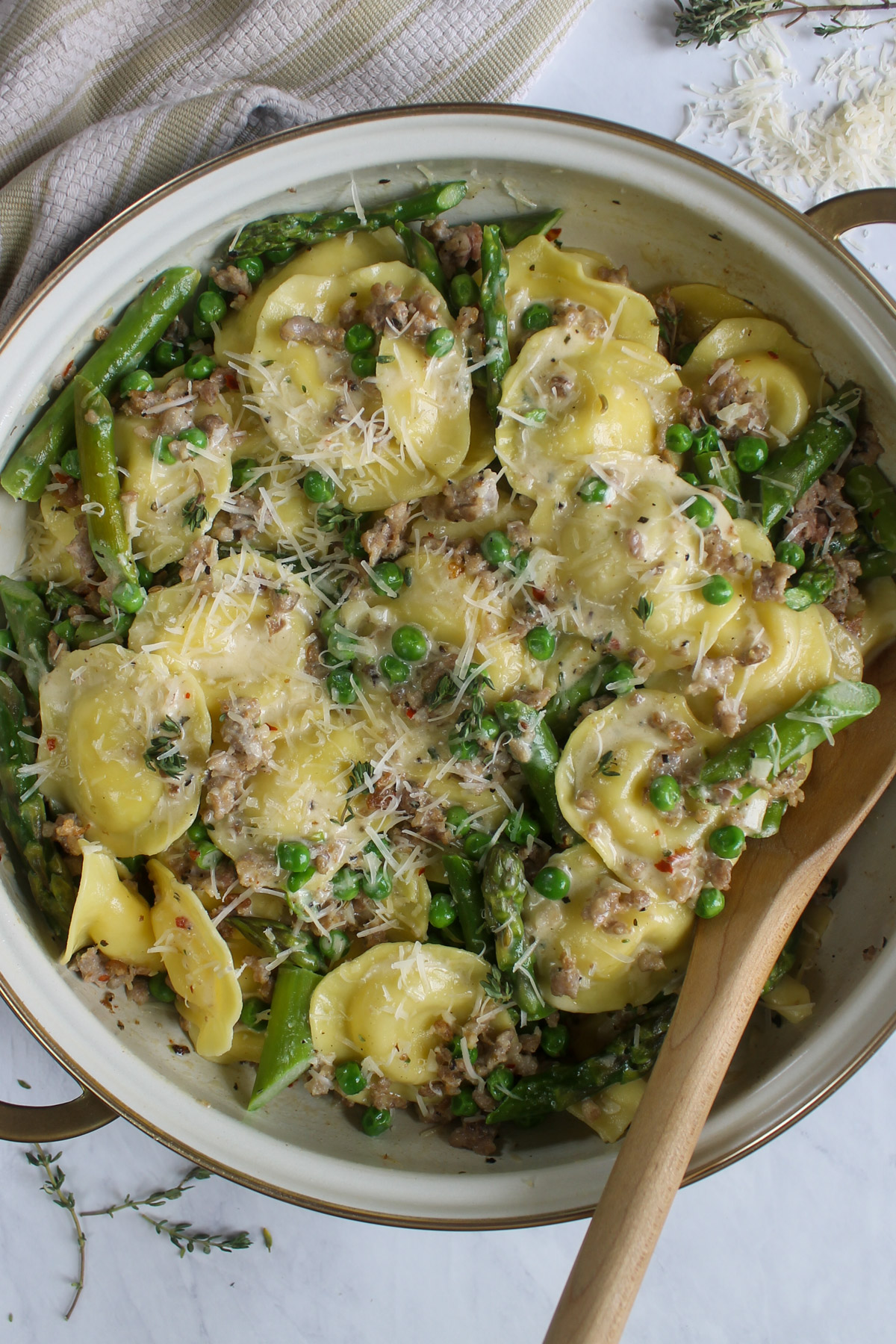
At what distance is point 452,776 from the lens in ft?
12.3

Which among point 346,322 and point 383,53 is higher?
point 383,53

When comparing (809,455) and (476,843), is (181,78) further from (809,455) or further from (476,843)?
(476,843)

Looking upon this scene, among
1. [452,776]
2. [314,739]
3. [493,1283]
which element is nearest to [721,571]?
[452,776]

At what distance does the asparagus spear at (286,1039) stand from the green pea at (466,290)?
109 inches

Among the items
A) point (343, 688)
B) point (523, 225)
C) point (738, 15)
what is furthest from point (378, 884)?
point (738, 15)

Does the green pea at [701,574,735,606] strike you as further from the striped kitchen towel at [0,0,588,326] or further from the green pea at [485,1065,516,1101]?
the striped kitchen towel at [0,0,588,326]

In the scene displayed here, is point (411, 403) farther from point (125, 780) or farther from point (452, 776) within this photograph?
point (125, 780)

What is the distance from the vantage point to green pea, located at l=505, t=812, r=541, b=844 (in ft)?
12.2

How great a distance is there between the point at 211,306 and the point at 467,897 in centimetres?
257

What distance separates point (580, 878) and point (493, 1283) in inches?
89.9

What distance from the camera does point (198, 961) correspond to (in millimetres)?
3768

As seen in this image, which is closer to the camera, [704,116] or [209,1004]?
[209,1004]

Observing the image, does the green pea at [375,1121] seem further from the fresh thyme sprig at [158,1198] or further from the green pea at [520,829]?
the green pea at [520,829]

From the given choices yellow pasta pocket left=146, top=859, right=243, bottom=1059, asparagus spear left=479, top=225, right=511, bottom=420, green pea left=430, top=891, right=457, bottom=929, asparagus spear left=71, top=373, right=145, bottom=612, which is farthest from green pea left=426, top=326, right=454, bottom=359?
yellow pasta pocket left=146, top=859, right=243, bottom=1059
